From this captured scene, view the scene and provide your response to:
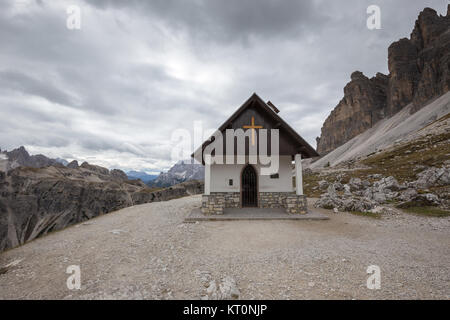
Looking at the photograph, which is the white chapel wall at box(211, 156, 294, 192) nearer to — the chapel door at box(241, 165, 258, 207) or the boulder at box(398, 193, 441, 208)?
the chapel door at box(241, 165, 258, 207)

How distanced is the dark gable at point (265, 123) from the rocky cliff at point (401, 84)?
330 ft

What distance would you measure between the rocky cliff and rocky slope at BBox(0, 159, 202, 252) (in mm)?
106832

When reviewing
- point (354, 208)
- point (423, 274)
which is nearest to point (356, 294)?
point (423, 274)

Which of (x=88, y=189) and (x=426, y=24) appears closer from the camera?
(x=88, y=189)

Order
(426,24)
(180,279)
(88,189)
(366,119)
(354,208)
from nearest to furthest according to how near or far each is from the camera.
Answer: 1. (180,279)
2. (354,208)
3. (88,189)
4. (426,24)
5. (366,119)

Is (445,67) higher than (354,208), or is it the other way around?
(445,67)

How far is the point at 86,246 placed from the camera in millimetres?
6391

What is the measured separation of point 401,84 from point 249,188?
410 ft

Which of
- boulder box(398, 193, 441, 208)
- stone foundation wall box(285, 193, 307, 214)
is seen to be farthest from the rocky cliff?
stone foundation wall box(285, 193, 307, 214)

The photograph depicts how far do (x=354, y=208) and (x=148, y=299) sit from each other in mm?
12307

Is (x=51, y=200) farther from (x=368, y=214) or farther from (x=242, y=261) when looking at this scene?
(x=368, y=214)

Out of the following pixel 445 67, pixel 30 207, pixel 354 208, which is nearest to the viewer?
pixel 354 208

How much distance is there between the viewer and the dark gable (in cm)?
1201
